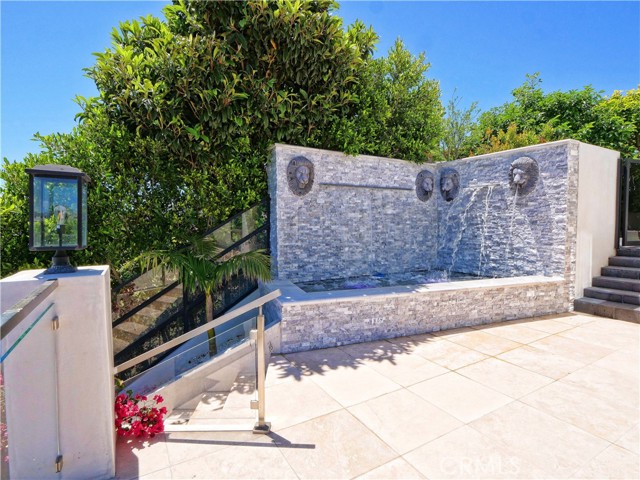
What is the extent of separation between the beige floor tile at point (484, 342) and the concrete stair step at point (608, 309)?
2921 mm

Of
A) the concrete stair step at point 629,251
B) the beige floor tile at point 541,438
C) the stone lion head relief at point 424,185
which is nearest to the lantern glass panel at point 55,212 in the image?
the beige floor tile at point 541,438

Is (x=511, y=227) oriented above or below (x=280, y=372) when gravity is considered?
above

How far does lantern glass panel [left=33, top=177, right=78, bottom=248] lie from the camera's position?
2525mm

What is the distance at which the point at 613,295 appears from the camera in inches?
248

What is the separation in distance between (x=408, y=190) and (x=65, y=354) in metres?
8.14

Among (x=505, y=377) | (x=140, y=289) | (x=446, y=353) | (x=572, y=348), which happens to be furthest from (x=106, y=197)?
(x=572, y=348)

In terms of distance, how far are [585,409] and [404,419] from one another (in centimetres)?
187

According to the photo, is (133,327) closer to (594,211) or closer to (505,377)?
(505,377)

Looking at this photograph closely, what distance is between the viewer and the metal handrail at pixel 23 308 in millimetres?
1371

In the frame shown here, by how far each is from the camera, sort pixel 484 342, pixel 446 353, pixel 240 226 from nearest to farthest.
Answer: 1. pixel 446 353
2. pixel 484 342
3. pixel 240 226

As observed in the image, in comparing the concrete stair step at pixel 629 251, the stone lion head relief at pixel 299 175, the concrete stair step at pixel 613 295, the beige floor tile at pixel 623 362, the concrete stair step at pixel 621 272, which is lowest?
the beige floor tile at pixel 623 362

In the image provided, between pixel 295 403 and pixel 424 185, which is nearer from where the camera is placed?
pixel 295 403

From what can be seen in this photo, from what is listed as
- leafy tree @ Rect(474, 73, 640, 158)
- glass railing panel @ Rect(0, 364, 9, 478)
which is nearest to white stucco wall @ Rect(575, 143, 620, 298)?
leafy tree @ Rect(474, 73, 640, 158)

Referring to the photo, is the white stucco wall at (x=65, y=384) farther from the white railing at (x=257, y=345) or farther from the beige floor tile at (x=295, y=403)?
the beige floor tile at (x=295, y=403)
